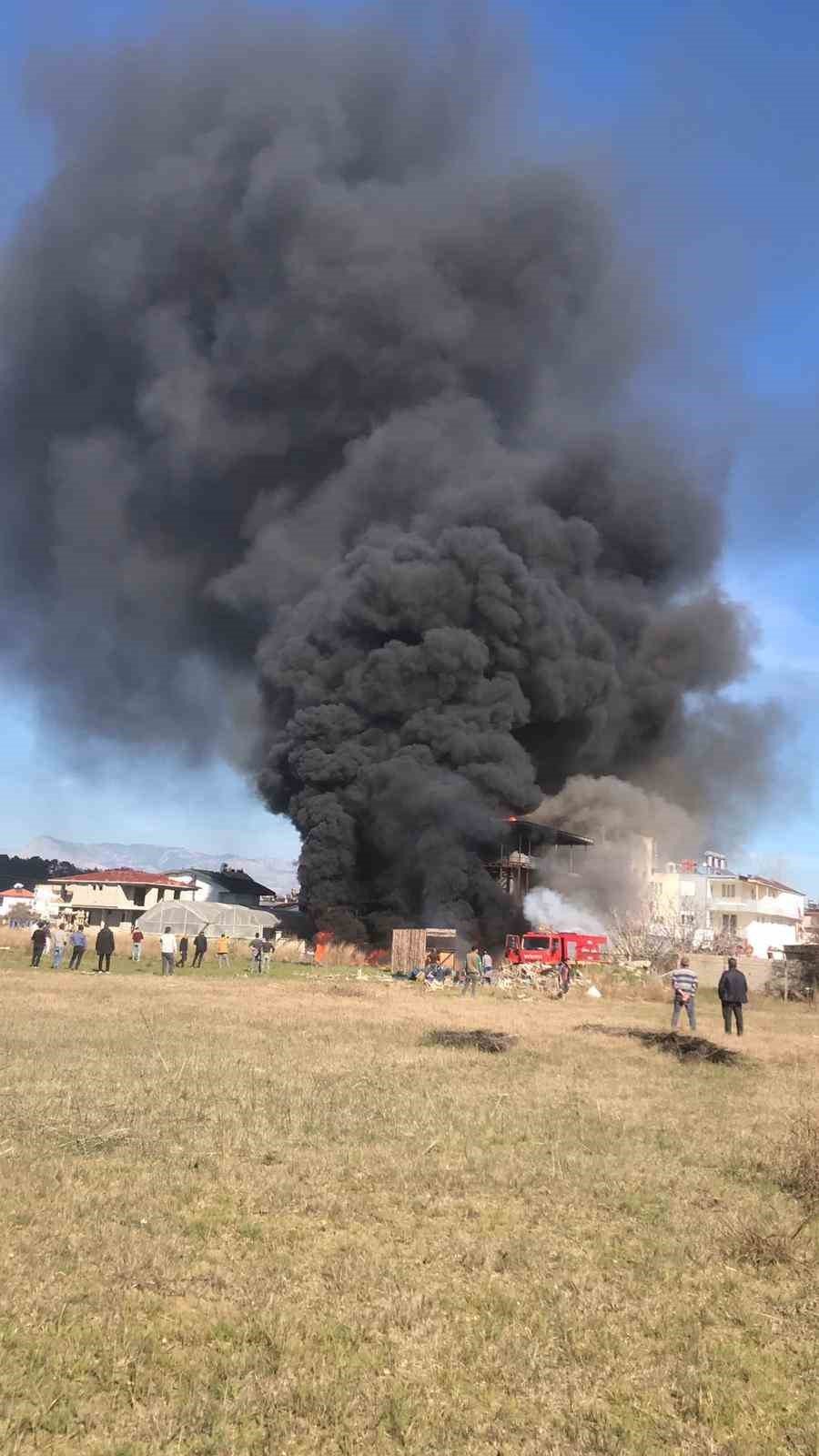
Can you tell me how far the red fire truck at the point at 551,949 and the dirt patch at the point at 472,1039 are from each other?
21.2 meters

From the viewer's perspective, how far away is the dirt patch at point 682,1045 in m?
15.9

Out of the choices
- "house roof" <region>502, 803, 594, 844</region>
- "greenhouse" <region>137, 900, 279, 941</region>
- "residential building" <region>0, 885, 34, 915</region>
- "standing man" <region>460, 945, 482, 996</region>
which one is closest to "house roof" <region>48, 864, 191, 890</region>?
"residential building" <region>0, 885, 34, 915</region>

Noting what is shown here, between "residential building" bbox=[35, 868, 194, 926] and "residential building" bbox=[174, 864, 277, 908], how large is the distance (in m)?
1.75

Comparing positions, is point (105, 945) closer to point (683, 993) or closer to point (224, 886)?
point (683, 993)

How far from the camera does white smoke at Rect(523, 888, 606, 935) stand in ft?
169

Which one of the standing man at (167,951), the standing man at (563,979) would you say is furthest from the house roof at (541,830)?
the standing man at (167,951)

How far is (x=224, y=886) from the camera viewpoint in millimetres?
86125

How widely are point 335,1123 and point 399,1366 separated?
16.5 feet

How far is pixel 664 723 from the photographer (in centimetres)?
5891

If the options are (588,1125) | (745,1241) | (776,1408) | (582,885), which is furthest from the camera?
(582,885)

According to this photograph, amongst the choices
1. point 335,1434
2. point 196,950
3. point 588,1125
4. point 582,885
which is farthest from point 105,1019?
point 582,885

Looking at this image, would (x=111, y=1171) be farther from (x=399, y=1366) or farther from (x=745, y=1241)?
(x=745, y=1241)

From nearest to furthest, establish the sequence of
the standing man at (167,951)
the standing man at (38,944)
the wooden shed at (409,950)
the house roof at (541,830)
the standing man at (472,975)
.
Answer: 1. the standing man at (167,951)
2. the standing man at (38,944)
3. the standing man at (472,975)
4. the wooden shed at (409,950)
5. the house roof at (541,830)

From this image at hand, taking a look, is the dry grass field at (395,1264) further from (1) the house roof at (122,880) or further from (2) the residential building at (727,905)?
(1) the house roof at (122,880)
